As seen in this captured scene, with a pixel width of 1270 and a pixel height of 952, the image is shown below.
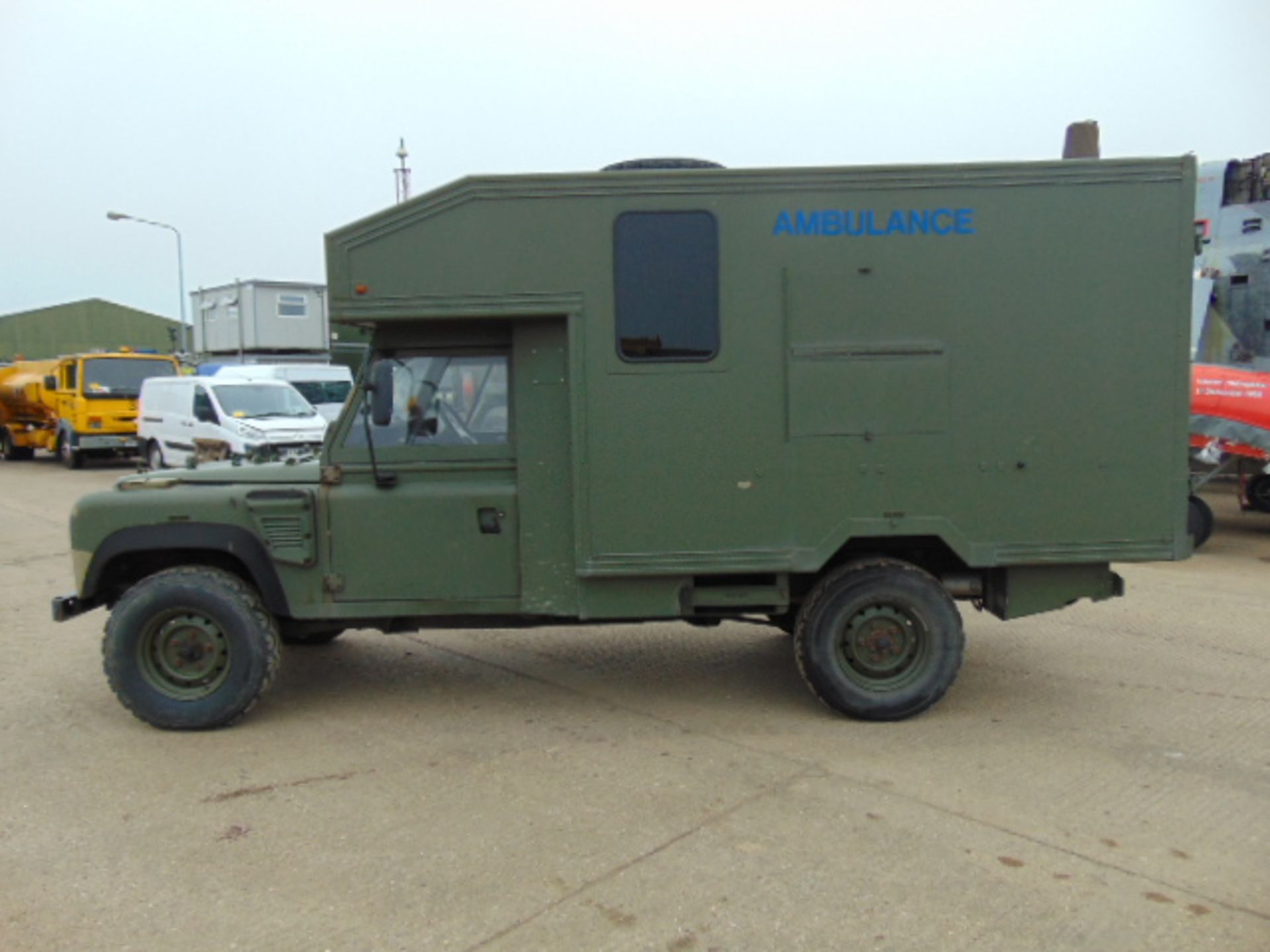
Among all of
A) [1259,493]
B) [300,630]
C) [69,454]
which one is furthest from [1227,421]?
[69,454]

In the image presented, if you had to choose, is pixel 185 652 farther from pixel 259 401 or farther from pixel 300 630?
pixel 259 401

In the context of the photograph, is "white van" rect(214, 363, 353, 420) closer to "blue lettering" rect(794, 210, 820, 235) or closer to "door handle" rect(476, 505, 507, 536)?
"door handle" rect(476, 505, 507, 536)

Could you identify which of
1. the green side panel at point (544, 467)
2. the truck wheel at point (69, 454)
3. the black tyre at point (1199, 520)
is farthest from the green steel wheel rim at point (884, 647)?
the truck wheel at point (69, 454)

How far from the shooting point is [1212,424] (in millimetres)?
10562

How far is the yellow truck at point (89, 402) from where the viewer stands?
21.7 meters

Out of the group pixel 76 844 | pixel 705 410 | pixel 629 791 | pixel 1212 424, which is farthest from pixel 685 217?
pixel 1212 424

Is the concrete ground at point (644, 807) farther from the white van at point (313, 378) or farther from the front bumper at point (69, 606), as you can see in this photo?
the white van at point (313, 378)

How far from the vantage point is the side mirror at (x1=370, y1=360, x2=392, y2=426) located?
5086 millimetres

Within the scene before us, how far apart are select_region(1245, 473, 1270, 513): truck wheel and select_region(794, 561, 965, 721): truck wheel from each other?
375 inches

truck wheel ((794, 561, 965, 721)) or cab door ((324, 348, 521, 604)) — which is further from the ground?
cab door ((324, 348, 521, 604))

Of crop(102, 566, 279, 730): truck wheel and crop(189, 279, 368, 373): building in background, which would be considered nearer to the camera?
crop(102, 566, 279, 730): truck wheel

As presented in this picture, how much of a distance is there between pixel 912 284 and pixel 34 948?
177 inches

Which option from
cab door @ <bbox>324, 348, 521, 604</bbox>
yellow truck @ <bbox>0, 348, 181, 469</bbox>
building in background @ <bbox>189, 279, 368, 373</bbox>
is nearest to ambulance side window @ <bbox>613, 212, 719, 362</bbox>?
cab door @ <bbox>324, 348, 521, 604</bbox>

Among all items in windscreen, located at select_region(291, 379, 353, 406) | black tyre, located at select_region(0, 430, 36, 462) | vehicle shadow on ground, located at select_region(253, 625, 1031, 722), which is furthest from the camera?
black tyre, located at select_region(0, 430, 36, 462)
